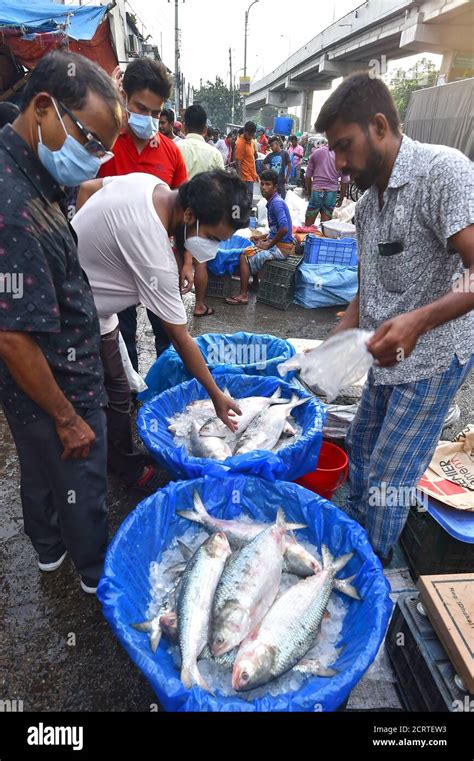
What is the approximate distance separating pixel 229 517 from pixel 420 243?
167cm

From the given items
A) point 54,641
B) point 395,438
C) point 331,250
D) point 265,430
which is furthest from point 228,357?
point 331,250

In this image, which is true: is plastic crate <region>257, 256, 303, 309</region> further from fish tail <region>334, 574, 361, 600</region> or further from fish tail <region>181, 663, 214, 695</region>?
fish tail <region>181, 663, 214, 695</region>

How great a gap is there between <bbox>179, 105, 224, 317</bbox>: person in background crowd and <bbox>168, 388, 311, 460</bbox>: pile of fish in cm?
270

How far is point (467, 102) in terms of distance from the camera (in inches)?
504

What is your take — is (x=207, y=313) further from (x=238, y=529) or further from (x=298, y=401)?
(x=238, y=529)

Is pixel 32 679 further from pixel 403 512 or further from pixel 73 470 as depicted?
pixel 403 512

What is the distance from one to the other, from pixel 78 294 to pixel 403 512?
1.90 meters

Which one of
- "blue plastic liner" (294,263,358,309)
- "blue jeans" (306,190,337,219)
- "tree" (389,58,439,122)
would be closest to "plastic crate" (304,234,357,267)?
"blue plastic liner" (294,263,358,309)

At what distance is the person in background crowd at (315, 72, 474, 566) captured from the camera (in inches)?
62.2

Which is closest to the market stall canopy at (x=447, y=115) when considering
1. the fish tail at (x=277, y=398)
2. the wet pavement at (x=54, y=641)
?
the fish tail at (x=277, y=398)

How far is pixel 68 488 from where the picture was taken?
1.98 m

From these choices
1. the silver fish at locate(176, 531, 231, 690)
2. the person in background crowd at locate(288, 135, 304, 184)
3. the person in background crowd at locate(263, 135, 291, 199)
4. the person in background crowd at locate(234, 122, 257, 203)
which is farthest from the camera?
the person in background crowd at locate(288, 135, 304, 184)
